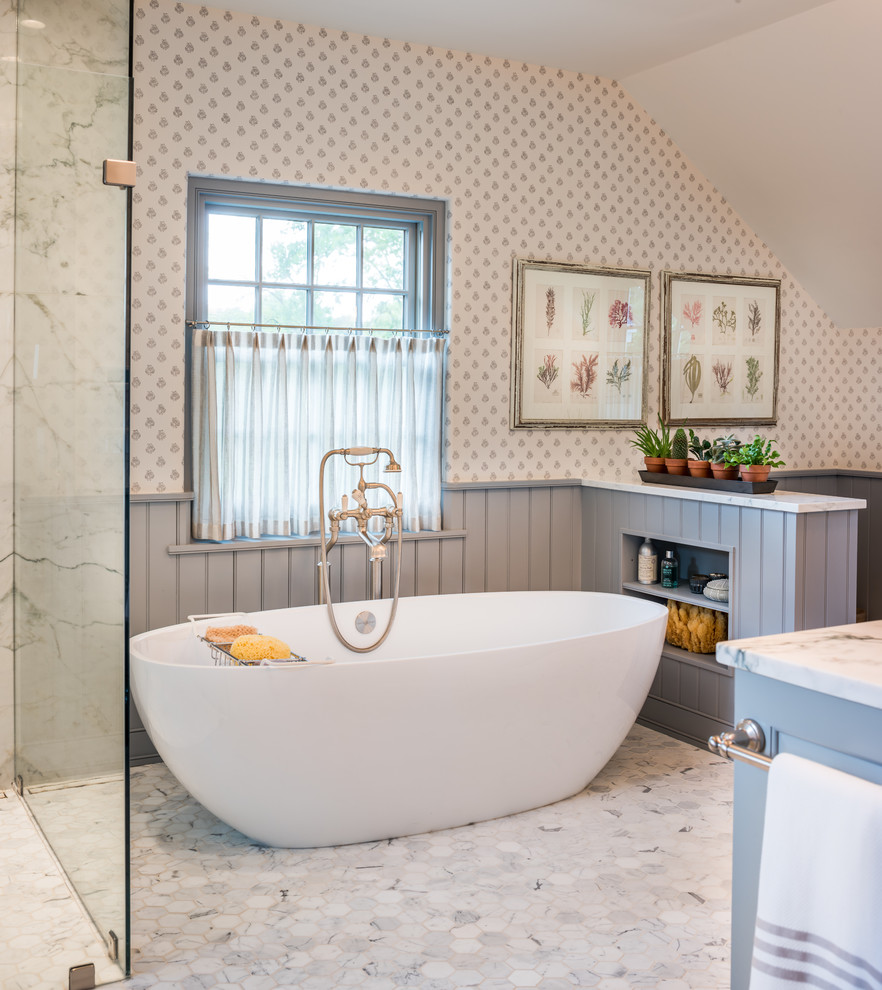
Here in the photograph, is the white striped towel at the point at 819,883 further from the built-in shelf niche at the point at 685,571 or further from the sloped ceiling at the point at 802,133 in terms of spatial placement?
the sloped ceiling at the point at 802,133

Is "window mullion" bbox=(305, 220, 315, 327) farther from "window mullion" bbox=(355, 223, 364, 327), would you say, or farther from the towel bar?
the towel bar

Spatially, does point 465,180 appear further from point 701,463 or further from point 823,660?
point 823,660

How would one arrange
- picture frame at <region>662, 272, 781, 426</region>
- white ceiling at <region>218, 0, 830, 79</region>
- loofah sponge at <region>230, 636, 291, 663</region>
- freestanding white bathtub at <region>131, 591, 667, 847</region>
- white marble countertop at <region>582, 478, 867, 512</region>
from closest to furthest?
1. freestanding white bathtub at <region>131, 591, 667, 847</region>
2. loofah sponge at <region>230, 636, 291, 663</region>
3. white marble countertop at <region>582, 478, 867, 512</region>
4. white ceiling at <region>218, 0, 830, 79</region>
5. picture frame at <region>662, 272, 781, 426</region>

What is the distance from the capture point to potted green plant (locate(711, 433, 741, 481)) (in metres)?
3.64

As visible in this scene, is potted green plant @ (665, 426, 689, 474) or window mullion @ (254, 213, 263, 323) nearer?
window mullion @ (254, 213, 263, 323)

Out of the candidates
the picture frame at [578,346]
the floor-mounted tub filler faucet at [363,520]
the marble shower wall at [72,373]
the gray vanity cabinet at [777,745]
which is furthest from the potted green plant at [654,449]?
the gray vanity cabinet at [777,745]

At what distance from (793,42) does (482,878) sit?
10.1 ft

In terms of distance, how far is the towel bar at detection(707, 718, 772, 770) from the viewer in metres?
1.33

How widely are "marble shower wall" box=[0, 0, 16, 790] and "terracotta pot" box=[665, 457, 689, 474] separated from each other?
248 cm

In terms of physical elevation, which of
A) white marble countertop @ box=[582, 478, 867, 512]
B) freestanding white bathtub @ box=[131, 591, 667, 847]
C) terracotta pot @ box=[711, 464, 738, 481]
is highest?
terracotta pot @ box=[711, 464, 738, 481]

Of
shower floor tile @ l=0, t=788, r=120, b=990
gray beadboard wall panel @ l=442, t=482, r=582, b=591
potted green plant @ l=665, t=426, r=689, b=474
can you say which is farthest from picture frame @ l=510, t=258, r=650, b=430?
shower floor tile @ l=0, t=788, r=120, b=990

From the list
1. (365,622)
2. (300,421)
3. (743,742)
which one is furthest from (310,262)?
(743,742)


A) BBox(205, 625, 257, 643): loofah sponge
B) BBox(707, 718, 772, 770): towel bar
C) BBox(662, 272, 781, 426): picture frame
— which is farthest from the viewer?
BBox(662, 272, 781, 426): picture frame

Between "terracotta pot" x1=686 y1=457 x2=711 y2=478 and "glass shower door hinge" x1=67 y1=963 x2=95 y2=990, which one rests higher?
"terracotta pot" x1=686 y1=457 x2=711 y2=478
